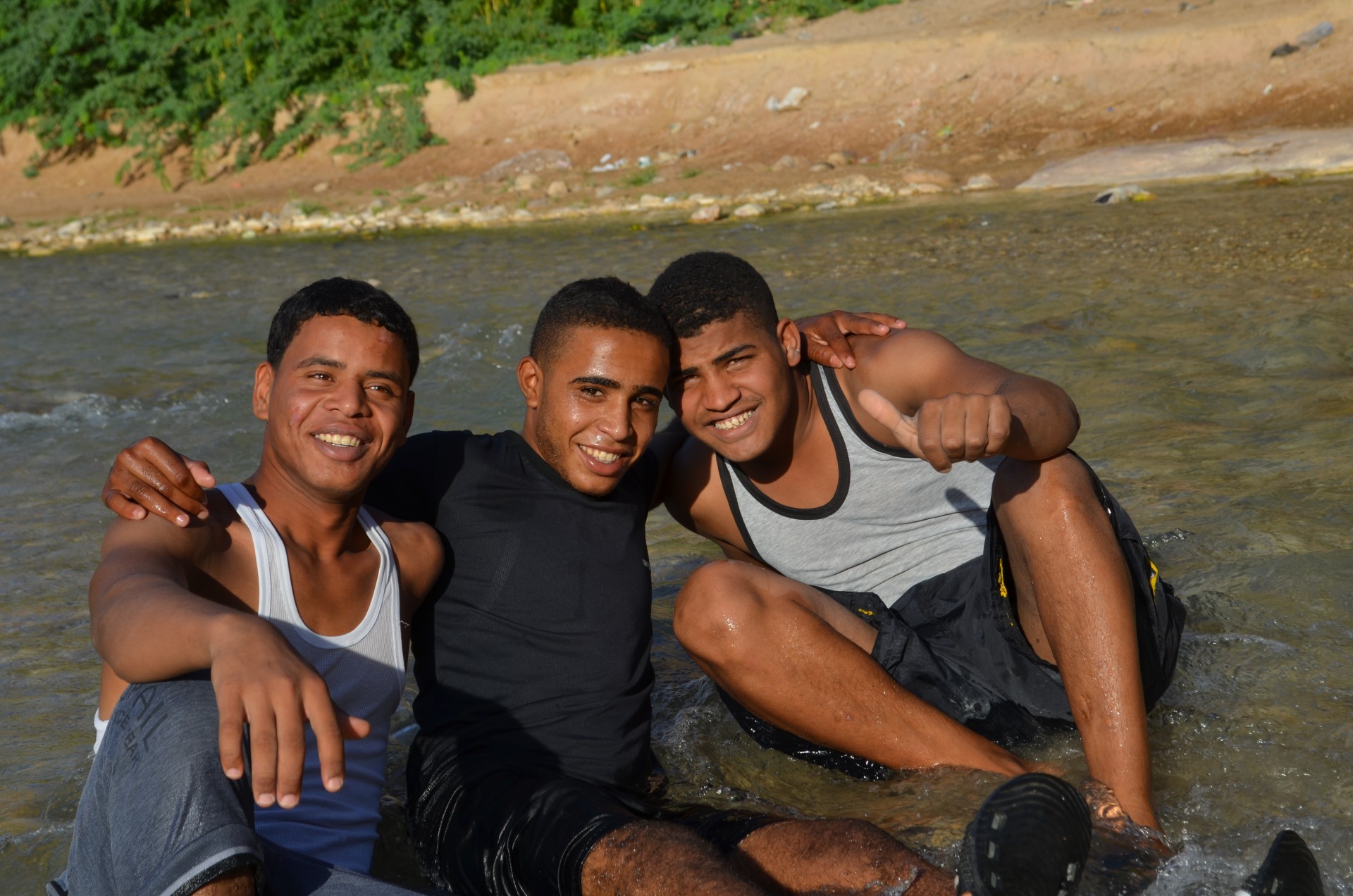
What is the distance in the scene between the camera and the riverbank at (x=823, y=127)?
13164 mm

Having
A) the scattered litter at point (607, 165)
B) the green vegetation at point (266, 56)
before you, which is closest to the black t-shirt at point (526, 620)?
the scattered litter at point (607, 165)

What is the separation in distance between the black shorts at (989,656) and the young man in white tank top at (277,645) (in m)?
0.96

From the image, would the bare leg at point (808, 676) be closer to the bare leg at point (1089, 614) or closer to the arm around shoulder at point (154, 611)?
the bare leg at point (1089, 614)

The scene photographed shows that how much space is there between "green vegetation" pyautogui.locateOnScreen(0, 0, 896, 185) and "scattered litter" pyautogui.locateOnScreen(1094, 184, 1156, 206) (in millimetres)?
8241

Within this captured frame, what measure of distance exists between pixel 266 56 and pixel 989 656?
Answer: 19232 mm

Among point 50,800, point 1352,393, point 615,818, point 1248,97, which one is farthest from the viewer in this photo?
point 1248,97

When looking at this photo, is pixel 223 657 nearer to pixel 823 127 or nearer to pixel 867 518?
pixel 867 518

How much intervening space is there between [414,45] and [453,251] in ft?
26.0

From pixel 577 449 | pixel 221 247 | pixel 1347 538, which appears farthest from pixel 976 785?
pixel 221 247

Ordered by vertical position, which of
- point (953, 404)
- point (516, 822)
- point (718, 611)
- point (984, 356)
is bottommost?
point (984, 356)

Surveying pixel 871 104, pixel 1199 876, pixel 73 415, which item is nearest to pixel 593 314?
pixel 1199 876

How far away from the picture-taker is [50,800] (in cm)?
295

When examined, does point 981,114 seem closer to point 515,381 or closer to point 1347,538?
point 515,381

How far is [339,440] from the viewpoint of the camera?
242cm
